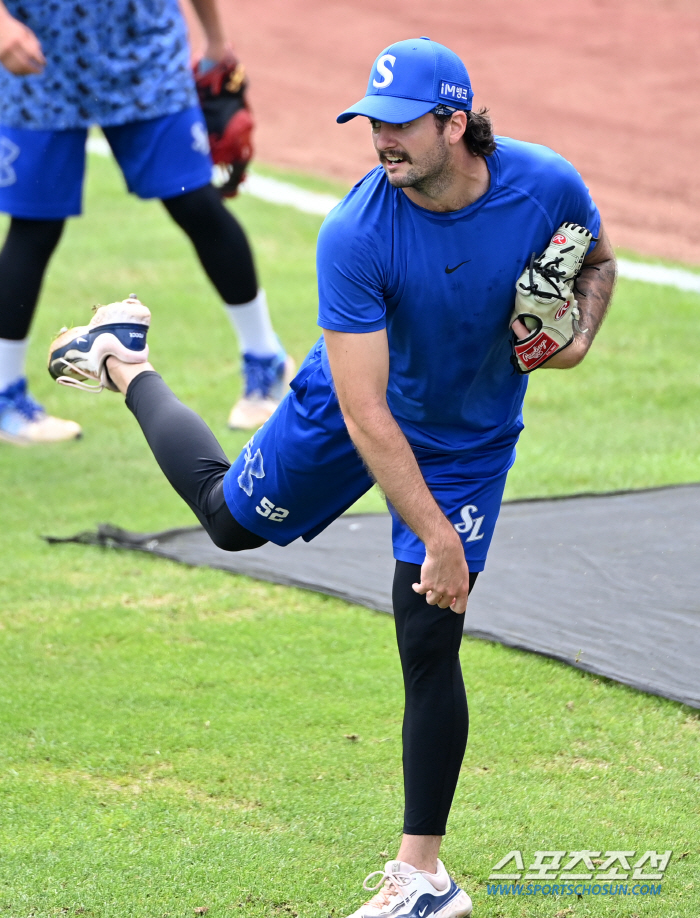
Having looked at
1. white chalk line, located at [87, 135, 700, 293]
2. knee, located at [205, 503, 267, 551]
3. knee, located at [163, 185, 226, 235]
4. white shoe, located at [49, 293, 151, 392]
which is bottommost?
white chalk line, located at [87, 135, 700, 293]

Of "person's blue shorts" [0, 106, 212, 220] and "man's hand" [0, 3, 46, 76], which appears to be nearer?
"man's hand" [0, 3, 46, 76]

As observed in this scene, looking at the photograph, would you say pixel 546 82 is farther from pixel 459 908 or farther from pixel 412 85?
pixel 459 908

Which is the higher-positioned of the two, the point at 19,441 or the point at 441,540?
the point at 441,540

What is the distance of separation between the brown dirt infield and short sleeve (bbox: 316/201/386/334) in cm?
551

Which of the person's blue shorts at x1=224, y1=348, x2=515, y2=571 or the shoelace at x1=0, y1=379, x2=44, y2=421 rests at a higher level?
the person's blue shorts at x1=224, y1=348, x2=515, y2=571

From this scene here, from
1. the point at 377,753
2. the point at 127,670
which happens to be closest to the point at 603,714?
the point at 377,753

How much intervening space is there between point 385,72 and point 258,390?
2.93 meters

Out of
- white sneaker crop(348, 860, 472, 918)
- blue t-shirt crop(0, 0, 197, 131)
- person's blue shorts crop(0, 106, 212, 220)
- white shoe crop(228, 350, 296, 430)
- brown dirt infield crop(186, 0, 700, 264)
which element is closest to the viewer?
white sneaker crop(348, 860, 472, 918)

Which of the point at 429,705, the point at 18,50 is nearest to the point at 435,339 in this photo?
the point at 429,705

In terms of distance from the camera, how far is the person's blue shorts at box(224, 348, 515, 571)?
8.38 ft

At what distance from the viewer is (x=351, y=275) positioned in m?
2.34

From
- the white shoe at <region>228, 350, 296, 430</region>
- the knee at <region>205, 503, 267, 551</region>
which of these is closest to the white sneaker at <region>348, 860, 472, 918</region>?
the knee at <region>205, 503, 267, 551</region>

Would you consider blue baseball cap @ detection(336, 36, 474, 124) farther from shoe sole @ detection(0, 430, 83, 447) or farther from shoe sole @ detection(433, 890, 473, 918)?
shoe sole @ detection(0, 430, 83, 447)

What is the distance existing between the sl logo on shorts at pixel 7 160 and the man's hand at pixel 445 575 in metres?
2.94
